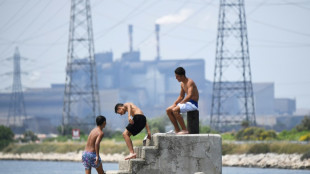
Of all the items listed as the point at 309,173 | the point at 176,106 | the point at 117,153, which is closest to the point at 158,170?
the point at 176,106

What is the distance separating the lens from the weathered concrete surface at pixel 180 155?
778 inches

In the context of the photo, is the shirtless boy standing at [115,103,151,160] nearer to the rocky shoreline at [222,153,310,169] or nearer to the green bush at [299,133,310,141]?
the rocky shoreline at [222,153,310,169]

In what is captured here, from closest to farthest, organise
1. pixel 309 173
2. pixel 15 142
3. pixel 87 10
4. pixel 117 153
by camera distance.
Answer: pixel 309 173 < pixel 117 153 < pixel 87 10 < pixel 15 142

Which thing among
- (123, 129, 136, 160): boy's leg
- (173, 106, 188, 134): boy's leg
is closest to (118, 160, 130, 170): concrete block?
(123, 129, 136, 160): boy's leg

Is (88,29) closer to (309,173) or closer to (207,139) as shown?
(309,173)

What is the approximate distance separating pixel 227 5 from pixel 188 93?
96513mm

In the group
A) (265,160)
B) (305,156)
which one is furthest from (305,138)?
(305,156)

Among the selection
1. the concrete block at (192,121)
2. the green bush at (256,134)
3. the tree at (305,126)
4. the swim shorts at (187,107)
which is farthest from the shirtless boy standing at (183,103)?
the tree at (305,126)

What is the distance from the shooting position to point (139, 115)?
20234 millimetres

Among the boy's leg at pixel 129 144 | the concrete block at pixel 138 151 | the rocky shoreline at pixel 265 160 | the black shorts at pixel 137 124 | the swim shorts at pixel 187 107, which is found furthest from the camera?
the rocky shoreline at pixel 265 160

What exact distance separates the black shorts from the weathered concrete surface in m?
0.50

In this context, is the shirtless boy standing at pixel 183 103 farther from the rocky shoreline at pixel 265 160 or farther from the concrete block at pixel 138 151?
the rocky shoreline at pixel 265 160

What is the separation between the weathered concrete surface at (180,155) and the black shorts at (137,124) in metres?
0.50

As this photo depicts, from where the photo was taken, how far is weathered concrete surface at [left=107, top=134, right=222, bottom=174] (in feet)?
64.8
